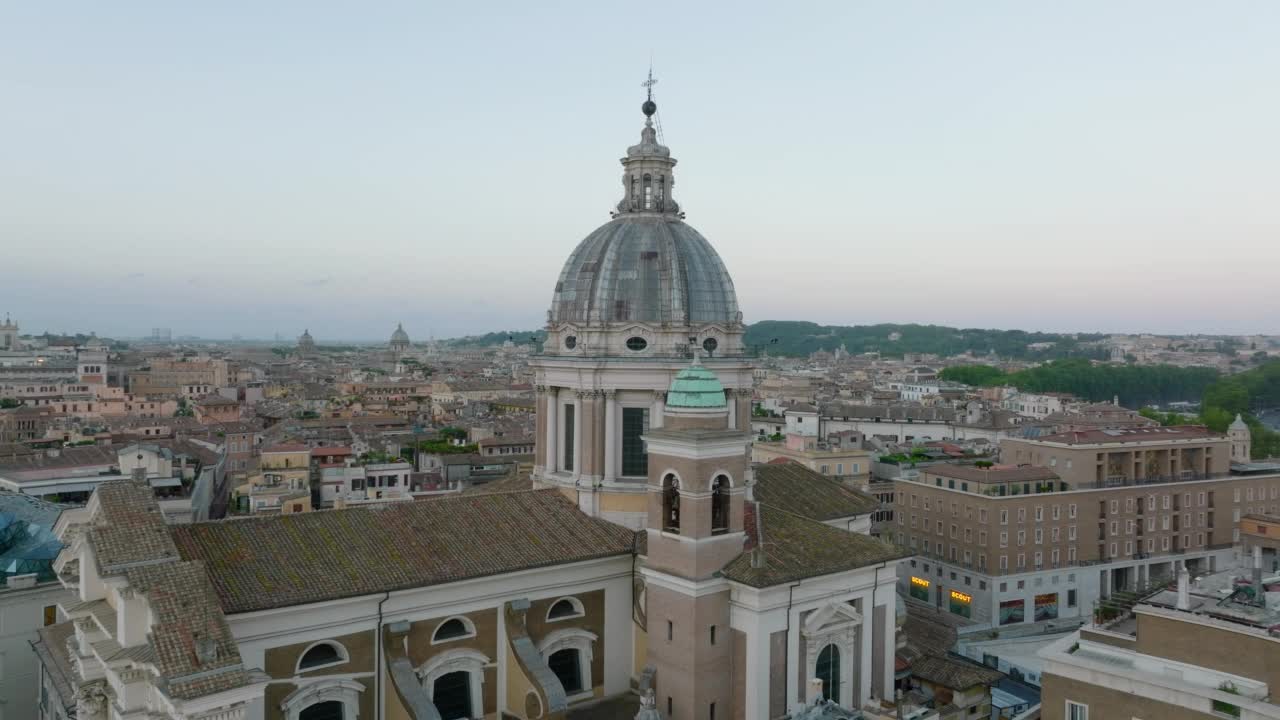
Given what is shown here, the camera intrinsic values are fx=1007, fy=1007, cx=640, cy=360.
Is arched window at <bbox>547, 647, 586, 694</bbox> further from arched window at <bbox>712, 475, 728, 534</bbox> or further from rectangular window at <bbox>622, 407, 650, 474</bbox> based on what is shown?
rectangular window at <bbox>622, 407, 650, 474</bbox>

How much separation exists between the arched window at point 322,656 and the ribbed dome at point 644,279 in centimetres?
1190

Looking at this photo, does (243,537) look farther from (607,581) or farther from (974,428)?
(974,428)

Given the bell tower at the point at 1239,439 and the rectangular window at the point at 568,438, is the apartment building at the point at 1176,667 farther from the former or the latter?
the bell tower at the point at 1239,439

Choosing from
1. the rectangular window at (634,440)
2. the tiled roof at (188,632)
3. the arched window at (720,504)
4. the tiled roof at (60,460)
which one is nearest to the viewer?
the tiled roof at (188,632)

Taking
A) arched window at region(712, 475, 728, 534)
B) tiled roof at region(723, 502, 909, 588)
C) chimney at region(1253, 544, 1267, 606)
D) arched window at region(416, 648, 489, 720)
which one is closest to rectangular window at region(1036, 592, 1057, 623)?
tiled roof at region(723, 502, 909, 588)

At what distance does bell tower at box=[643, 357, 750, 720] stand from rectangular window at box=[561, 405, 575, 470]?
17.0ft

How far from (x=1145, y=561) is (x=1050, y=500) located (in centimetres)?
871

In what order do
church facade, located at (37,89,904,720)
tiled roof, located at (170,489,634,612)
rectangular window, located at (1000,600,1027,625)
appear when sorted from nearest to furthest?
church facade, located at (37,89,904,720) → tiled roof, located at (170,489,634,612) → rectangular window, located at (1000,600,1027,625)

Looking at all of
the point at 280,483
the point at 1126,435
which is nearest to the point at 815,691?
the point at 1126,435

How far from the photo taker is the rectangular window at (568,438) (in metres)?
30.7

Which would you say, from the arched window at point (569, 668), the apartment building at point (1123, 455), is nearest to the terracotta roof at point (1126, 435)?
the apartment building at point (1123, 455)

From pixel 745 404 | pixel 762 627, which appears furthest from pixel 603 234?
pixel 762 627

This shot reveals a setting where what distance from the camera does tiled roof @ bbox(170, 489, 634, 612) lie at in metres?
21.9

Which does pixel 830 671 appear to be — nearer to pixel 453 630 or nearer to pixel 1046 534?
pixel 453 630
